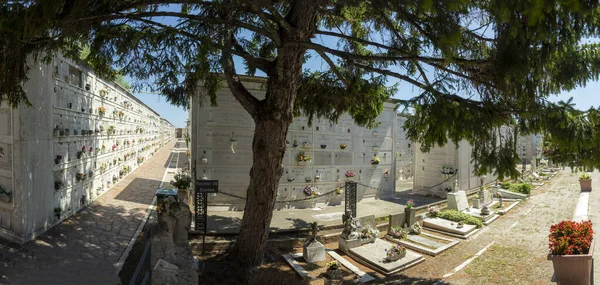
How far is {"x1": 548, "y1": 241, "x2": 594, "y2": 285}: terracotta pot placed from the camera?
4.73m

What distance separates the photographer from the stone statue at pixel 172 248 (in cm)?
405

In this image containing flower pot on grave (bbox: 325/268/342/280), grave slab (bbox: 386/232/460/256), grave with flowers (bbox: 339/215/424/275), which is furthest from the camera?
grave slab (bbox: 386/232/460/256)

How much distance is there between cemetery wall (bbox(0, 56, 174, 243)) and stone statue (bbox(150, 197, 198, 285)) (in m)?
4.32

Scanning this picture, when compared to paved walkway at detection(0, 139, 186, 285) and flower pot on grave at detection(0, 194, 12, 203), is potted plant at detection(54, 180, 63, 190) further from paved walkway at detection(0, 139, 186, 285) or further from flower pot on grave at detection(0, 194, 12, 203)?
flower pot on grave at detection(0, 194, 12, 203)

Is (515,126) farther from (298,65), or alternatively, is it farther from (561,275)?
(298,65)

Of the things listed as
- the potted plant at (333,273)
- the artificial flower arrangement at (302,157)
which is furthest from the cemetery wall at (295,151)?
the potted plant at (333,273)

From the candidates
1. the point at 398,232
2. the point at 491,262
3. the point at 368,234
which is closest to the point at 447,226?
the point at 398,232

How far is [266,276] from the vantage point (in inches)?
235

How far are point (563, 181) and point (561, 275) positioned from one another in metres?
17.9

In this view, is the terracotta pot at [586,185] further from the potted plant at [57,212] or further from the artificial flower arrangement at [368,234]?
the potted plant at [57,212]

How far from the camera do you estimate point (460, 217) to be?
389 inches

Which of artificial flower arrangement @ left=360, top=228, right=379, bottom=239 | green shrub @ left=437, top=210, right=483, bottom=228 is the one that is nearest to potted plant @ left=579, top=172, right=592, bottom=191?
green shrub @ left=437, top=210, right=483, bottom=228

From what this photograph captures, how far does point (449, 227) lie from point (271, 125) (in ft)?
21.6

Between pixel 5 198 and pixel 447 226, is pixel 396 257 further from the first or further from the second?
pixel 5 198
